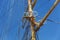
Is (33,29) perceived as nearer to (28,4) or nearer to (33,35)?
(33,35)

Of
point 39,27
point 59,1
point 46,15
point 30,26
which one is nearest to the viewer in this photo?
point 59,1

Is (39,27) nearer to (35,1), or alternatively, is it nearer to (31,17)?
(31,17)

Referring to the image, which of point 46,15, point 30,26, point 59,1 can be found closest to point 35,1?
point 30,26

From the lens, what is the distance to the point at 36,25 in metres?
14.7

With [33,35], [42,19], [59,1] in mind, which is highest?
[59,1]

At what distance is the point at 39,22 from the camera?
46.9 ft

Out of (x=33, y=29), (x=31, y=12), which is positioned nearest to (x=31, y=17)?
(x=31, y=12)

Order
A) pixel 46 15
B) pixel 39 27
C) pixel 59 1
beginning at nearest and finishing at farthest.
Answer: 1. pixel 59 1
2. pixel 46 15
3. pixel 39 27

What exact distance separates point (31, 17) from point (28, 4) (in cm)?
177

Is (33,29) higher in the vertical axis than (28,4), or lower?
lower

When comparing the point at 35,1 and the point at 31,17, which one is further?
the point at 35,1

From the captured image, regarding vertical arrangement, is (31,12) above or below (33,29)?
above

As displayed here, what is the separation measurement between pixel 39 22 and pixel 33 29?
2.86 ft

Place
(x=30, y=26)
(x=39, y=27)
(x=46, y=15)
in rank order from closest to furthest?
(x=46, y=15) < (x=39, y=27) < (x=30, y=26)
